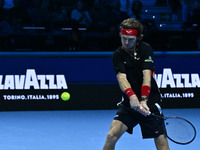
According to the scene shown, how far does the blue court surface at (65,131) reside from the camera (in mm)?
5877

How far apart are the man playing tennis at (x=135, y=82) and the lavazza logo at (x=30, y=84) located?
13.7ft

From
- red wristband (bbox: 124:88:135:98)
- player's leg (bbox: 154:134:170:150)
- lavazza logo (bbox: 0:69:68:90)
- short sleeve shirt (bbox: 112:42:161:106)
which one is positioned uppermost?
short sleeve shirt (bbox: 112:42:161:106)

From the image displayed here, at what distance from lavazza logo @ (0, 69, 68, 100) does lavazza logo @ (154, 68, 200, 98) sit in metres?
1.87

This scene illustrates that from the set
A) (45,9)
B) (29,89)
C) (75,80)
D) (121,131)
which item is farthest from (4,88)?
(121,131)

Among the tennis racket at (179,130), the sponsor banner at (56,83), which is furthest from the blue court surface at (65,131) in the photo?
the tennis racket at (179,130)

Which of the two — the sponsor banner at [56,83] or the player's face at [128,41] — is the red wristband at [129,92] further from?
the sponsor banner at [56,83]

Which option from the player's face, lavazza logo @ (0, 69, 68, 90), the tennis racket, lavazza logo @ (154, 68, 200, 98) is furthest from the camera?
lavazza logo @ (154, 68, 200, 98)

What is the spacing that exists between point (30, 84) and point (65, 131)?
5.98 ft

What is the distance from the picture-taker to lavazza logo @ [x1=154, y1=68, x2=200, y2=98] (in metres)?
8.42

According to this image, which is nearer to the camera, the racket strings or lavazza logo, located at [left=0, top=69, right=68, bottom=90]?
the racket strings

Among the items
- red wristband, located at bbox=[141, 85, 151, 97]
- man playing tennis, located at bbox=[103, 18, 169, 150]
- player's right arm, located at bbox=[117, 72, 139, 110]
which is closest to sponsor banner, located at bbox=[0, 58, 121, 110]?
man playing tennis, located at bbox=[103, 18, 169, 150]

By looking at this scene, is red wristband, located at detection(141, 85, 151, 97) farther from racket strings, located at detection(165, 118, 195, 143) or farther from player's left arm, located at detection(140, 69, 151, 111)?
racket strings, located at detection(165, 118, 195, 143)

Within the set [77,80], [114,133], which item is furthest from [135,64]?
[77,80]

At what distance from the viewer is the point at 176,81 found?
8.46m
